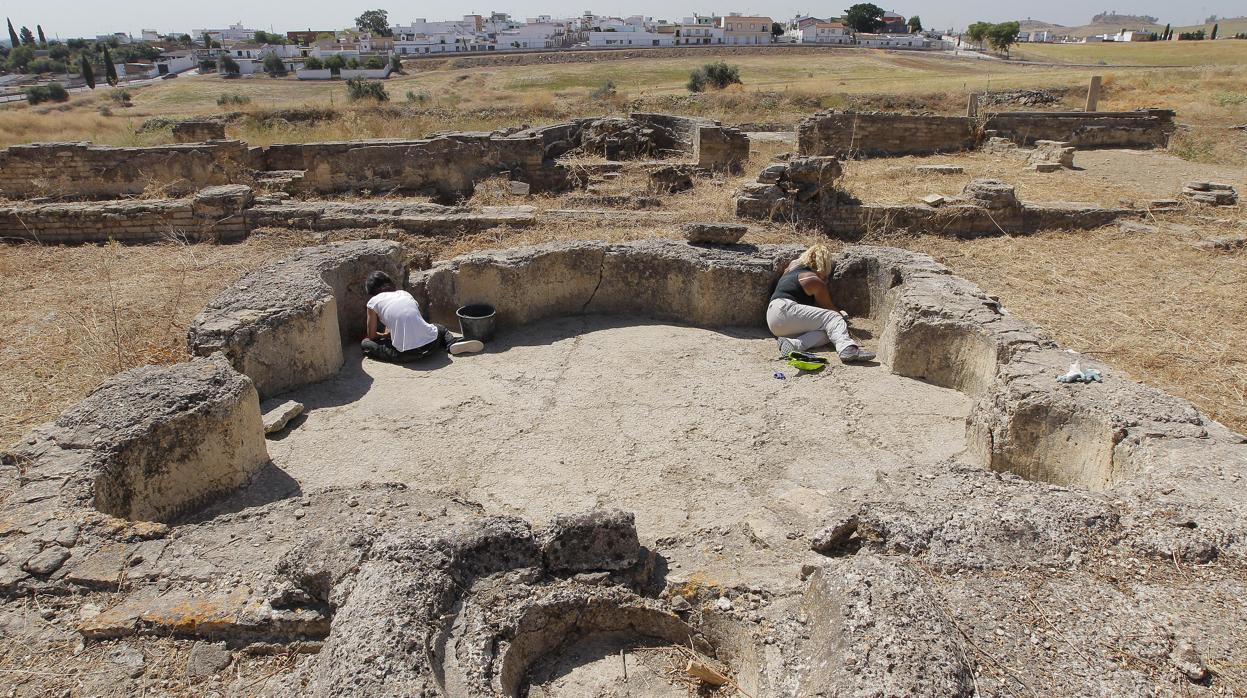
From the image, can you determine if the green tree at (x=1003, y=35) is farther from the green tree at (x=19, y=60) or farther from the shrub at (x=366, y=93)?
the green tree at (x=19, y=60)

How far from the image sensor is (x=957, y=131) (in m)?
18.0

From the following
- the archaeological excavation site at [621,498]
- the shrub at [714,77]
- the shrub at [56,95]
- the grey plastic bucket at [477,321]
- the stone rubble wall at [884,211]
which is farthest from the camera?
the shrub at [56,95]

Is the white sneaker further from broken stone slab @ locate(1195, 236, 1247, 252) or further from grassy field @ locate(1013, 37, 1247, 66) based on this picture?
grassy field @ locate(1013, 37, 1247, 66)

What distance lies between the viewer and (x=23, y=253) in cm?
1014

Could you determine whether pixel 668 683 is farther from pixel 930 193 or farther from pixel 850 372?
pixel 930 193

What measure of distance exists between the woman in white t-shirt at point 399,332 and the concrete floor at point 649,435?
15cm

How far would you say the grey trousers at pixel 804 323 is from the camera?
669 centimetres

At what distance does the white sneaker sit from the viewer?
22.2ft

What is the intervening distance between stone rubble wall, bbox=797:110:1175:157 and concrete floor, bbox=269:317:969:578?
11635mm

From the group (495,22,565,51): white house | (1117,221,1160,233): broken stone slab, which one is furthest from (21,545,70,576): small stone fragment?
(495,22,565,51): white house

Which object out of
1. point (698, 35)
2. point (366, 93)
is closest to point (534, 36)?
point (698, 35)

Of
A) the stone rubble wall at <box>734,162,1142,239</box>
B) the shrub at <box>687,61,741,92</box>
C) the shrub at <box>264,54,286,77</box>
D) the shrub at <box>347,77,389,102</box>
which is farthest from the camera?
the shrub at <box>264,54,286,77</box>

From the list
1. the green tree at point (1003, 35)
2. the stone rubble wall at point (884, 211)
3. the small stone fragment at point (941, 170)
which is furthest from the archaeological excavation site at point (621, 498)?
the green tree at point (1003, 35)

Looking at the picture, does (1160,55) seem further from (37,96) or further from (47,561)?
(37,96)
